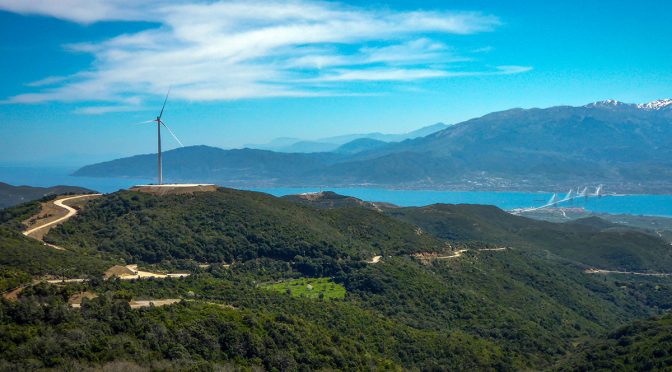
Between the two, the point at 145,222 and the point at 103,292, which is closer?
the point at 103,292

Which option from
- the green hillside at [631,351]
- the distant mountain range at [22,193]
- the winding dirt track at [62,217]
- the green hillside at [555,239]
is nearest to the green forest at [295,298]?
the green hillside at [631,351]

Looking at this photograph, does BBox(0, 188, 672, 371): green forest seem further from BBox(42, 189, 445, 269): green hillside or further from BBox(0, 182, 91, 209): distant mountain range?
BBox(0, 182, 91, 209): distant mountain range

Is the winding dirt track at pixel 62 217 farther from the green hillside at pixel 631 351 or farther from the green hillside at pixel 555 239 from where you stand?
the green hillside at pixel 555 239

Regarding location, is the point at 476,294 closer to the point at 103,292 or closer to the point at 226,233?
the point at 226,233

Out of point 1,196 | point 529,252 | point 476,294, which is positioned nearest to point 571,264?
point 529,252

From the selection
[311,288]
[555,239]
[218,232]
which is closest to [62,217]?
[218,232]

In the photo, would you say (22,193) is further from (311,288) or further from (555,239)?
(555,239)

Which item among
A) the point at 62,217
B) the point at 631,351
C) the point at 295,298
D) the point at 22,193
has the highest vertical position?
the point at 22,193
